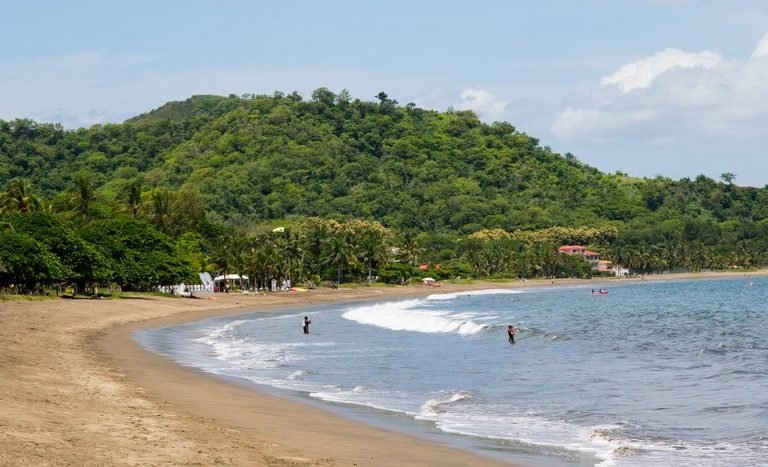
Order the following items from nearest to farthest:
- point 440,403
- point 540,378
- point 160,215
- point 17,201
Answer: point 440,403, point 540,378, point 17,201, point 160,215

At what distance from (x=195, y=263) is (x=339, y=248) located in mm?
36574

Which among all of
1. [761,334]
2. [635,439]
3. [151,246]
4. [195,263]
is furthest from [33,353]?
[195,263]

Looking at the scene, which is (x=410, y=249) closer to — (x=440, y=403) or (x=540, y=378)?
(x=540, y=378)

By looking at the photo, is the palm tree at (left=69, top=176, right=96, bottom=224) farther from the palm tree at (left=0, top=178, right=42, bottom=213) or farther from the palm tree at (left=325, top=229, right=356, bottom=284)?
the palm tree at (left=325, top=229, right=356, bottom=284)

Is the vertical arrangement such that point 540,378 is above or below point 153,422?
below

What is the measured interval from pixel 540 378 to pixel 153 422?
16.5m

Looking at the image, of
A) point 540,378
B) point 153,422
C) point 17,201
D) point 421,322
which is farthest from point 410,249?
point 153,422

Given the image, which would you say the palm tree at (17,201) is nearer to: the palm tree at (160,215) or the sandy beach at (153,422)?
the palm tree at (160,215)

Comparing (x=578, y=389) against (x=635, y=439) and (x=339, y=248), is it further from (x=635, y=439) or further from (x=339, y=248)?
(x=339, y=248)

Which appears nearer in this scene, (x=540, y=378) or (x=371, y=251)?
(x=540, y=378)

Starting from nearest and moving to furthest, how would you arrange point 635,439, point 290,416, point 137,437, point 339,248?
point 137,437 → point 635,439 → point 290,416 → point 339,248

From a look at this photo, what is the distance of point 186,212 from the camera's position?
493ft

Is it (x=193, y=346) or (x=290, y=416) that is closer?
(x=290, y=416)

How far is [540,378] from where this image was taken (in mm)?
32375
